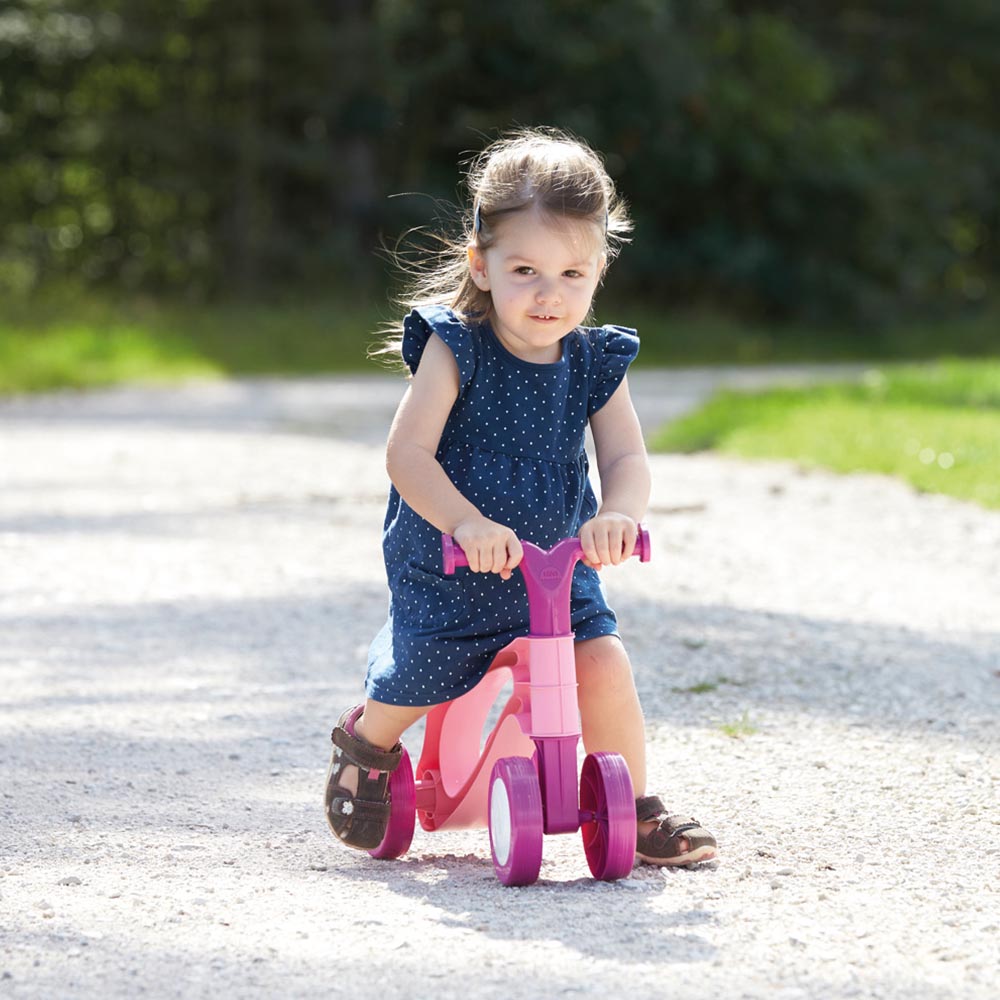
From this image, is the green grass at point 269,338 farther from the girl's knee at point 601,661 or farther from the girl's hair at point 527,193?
the girl's knee at point 601,661

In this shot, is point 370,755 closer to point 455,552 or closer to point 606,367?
point 455,552

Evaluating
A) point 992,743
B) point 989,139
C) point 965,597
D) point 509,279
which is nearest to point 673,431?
point 965,597

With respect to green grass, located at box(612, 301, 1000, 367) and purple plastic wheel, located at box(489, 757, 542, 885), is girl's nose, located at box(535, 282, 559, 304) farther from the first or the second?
green grass, located at box(612, 301, 1000, 367)

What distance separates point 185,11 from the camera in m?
22.4

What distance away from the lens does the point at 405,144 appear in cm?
2347

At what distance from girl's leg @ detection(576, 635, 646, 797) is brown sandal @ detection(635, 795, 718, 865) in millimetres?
97

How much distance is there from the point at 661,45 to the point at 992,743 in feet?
63.8

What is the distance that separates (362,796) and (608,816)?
540 mm

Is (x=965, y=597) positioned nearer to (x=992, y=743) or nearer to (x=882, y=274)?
(x=992, y=743)

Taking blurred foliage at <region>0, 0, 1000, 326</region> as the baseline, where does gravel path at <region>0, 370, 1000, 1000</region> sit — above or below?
below

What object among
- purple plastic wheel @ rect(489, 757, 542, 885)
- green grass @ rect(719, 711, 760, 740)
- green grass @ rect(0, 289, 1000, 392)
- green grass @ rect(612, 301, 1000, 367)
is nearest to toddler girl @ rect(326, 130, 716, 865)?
purple plastic wheel @ rect(489, 757, 542, 885)

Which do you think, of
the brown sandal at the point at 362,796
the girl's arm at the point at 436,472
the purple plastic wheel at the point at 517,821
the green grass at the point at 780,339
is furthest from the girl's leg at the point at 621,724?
the green grass at the point at 780,339

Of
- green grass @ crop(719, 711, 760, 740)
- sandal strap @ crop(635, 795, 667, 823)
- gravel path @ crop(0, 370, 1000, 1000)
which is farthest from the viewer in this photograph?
green grass @ crop(719, 711, 760, 740)

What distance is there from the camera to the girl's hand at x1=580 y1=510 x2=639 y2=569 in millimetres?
2875
